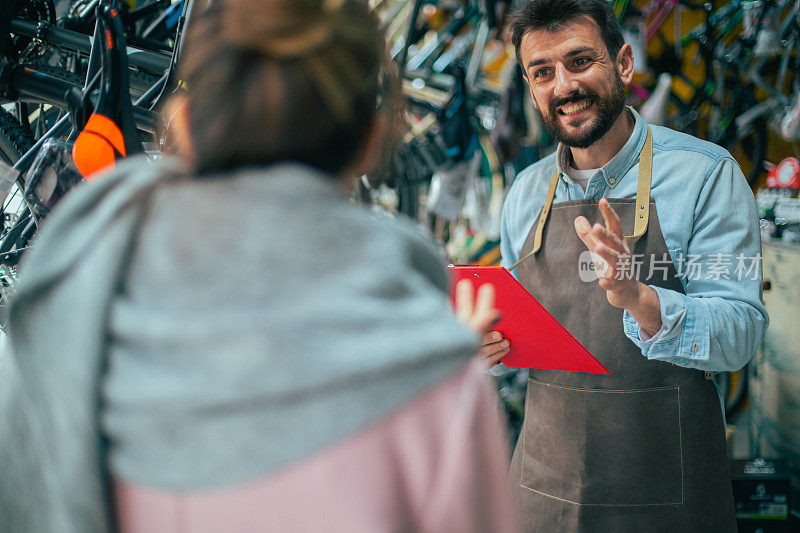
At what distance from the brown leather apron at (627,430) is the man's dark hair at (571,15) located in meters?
0.29

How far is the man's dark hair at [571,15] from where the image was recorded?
63.2 inches

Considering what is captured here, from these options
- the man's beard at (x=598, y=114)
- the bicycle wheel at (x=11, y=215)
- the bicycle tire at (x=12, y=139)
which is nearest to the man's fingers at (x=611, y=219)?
the man's beard at (x=598, y=114)

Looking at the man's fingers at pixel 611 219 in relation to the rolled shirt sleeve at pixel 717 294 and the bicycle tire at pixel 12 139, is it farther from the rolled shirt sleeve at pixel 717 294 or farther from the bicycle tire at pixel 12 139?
the bicycle tire at pixel 12 139

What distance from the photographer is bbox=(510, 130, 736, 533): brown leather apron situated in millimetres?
1531

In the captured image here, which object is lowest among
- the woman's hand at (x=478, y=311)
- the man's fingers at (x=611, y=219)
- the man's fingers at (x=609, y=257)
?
the woman's hand at (x=478, y=311)

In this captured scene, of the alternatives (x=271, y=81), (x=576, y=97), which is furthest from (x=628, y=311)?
(x=271, y=81)

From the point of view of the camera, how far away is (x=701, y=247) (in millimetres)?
1464

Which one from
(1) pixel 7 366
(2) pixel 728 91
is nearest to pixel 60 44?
(1) pixel 7 366

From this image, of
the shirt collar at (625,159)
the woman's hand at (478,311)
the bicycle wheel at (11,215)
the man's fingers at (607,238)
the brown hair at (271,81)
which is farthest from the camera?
the shirt collar at (625,159)

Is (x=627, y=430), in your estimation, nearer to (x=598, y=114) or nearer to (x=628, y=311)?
(x=628, y=311)

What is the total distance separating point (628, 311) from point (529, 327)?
0.24 meters

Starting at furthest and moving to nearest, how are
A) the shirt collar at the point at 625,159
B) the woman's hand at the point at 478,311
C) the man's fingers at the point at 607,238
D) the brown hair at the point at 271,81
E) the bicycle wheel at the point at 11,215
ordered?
the shirt collar at the point at 625,159
the bicycle wheel at the point at 11,215
the man's fingers at the point at 607,238
the woman's hand at the point at 478,311
the brown hair at the point at 271,81

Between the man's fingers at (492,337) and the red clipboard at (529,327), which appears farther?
the man's fingers at (492,337)

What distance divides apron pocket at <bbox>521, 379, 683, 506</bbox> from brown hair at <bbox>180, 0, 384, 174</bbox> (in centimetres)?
121
